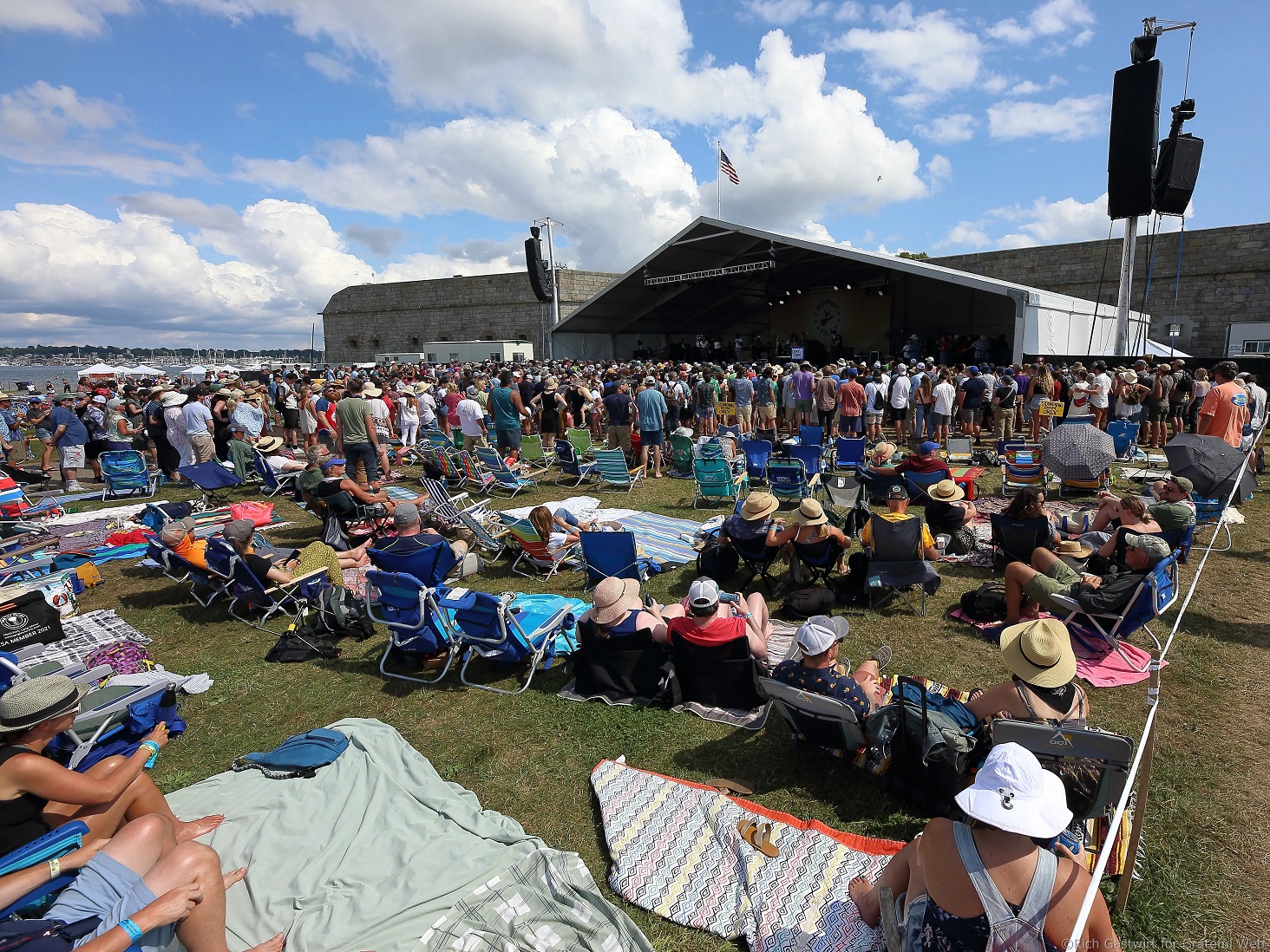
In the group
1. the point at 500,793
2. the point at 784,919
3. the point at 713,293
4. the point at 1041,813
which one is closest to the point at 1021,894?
the point at 1041,813

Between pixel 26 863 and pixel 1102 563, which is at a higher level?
pixel 1102 563

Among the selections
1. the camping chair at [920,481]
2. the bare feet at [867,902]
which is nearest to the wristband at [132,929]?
the bare feet at [867,902]

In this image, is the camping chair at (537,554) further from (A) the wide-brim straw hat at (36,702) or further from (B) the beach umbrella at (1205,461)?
(B) the beach umbrella at (1205,461)

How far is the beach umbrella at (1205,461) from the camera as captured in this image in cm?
599

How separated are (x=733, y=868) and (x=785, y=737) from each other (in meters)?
1.03

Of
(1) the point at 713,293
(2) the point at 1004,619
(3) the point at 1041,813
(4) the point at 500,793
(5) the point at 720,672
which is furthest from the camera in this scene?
(1) the point at 713,293

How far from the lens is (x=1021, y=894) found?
1621 millimetres

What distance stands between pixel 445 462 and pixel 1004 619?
25.6 ft

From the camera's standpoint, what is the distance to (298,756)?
3387 mm

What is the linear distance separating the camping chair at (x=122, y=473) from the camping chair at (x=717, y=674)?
10111 millimetres

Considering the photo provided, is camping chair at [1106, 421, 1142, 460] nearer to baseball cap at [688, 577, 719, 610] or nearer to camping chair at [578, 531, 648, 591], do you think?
camping chair at [578, 531, 648, 591]

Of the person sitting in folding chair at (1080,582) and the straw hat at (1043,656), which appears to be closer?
the straw hat at (1043,656)

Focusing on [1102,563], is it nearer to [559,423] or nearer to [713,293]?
[559,423]

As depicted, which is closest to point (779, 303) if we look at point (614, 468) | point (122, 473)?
point (614, 468)
